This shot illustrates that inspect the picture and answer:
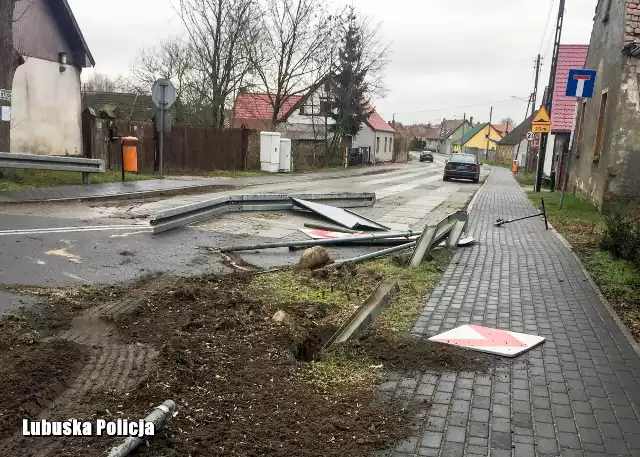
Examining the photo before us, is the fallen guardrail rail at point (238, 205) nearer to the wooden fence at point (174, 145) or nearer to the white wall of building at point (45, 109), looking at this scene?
the wooden fence at point (174, 145)

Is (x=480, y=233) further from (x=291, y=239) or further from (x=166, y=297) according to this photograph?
(x=166, y=297)

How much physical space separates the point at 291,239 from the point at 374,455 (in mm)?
6767

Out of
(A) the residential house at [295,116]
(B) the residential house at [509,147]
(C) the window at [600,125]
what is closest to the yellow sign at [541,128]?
(C) the window at [600,125]

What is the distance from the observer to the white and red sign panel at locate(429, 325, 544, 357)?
183 inches

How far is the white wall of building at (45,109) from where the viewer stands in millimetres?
20141

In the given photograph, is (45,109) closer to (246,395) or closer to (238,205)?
(238,205)

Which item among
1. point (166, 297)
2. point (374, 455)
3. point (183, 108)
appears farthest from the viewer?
point (183, 108)

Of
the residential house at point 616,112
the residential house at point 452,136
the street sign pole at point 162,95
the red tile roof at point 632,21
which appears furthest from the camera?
the residential house at point 452,136

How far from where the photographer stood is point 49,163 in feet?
46.2

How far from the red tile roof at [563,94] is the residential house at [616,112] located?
9882mm

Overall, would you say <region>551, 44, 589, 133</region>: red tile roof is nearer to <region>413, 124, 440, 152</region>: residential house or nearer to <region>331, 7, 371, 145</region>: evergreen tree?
<region>331, 7, 371, 145</region>: evergreen tree

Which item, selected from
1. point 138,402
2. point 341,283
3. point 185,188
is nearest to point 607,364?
point 341,283

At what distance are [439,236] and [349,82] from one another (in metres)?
34.8

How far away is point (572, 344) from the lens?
4.95 metres
